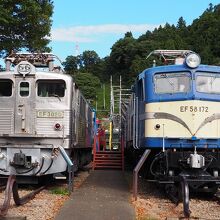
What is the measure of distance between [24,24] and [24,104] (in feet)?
23.3

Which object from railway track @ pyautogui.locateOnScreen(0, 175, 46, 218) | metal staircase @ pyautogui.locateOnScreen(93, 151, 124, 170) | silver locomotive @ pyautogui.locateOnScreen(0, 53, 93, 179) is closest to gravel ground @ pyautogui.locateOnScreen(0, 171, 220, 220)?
railway track @ pyautogui.locateOnScreen(0, 175, 46, 218)

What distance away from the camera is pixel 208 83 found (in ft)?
41.9

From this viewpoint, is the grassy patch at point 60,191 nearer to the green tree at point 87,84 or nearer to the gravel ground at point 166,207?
the gravel ground at point 166,207

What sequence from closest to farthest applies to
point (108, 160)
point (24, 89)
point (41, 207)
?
point (41, 207) < point (24, 89) < point (108, 160)

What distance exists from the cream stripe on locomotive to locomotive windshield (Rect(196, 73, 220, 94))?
1.21 ft

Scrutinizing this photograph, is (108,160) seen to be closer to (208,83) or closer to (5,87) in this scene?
(5,87)

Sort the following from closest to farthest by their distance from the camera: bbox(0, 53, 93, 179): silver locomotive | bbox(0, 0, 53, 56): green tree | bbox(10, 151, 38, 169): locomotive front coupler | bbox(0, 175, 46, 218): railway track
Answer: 1. bbox(0, 175, 46, 218): railway track
2. bbox(10, 151, 38, 169): locomotive front coupler
3. bbox(0, 53, 93, 179): silver locomotive
4. bbox(0, 0, 53, 56): green tree

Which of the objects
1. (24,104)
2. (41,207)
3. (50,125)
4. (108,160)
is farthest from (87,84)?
(41,207)

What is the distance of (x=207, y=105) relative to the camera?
12453 millimetres

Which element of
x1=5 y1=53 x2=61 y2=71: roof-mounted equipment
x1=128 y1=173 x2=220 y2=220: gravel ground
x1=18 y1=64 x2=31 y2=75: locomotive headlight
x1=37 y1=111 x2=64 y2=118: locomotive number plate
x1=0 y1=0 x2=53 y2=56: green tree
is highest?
x1=0 y1=0 x2=53 y2=56: green tree

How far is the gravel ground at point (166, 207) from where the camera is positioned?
31.9 feet

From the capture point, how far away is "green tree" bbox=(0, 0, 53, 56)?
19.0 metres

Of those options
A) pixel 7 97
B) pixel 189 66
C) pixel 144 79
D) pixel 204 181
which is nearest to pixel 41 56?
→ pixel 7 97

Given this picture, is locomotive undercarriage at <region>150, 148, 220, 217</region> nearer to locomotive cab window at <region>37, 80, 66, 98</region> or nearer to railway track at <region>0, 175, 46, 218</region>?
railway track at <region>0, 175, 46, 218</region>
